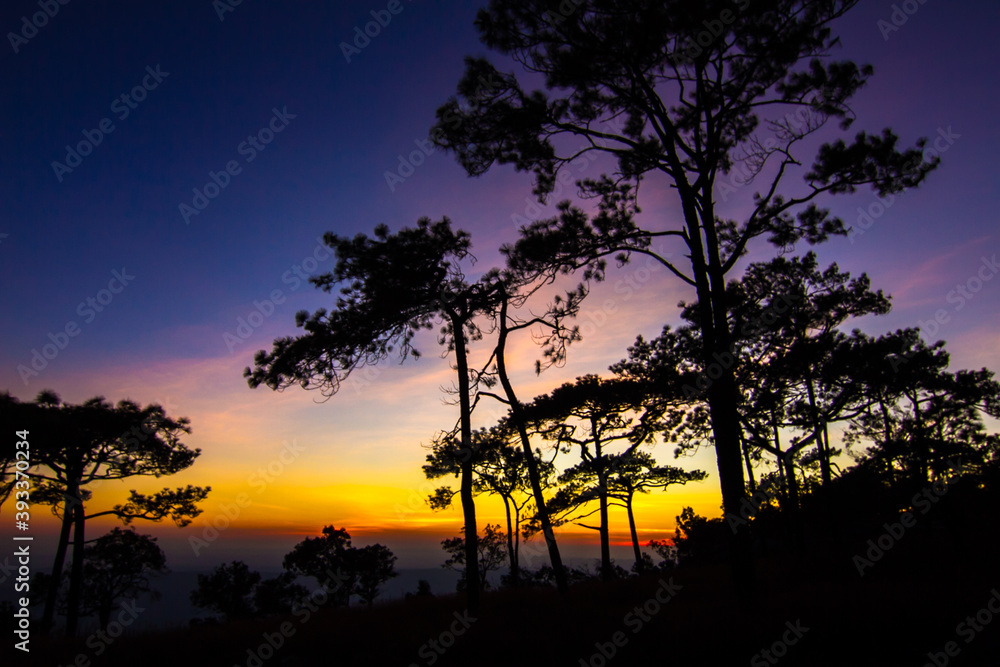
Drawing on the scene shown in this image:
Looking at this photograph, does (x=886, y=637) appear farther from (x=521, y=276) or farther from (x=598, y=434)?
(x=598, y=434)

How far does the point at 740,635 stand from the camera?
6.79 m

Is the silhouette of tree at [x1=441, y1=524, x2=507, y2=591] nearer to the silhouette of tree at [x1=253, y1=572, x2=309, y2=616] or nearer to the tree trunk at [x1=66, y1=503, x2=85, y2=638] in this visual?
the silhouette of tree at [x1=253, y1=572, x2=309, y2=616]

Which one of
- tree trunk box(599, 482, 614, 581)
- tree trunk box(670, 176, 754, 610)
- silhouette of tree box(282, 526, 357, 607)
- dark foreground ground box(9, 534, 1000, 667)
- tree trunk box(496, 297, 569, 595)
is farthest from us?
silhouette of tree box(282, 526, 357, 607)

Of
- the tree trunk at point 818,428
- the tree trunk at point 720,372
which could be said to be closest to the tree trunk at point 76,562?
the tree trunk at point 720,372

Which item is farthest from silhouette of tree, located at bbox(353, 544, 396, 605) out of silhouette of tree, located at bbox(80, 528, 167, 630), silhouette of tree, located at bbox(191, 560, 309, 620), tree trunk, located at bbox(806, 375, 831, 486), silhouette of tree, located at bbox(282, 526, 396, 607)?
tree trunk, located at bbox(806, 375, 831, 486)

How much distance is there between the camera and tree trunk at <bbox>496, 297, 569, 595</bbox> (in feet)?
43.7

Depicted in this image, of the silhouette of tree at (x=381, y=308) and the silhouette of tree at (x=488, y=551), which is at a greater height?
the silhouette of tree at (x=381, y=308)

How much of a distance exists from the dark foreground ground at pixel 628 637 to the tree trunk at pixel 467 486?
1.00 m

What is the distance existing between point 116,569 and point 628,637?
40.9m

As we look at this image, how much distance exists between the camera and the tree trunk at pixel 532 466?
43.7 feet

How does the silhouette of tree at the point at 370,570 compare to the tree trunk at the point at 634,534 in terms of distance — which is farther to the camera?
the silhouette of tree at the point at 370,570

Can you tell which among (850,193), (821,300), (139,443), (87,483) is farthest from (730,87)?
(87,483)

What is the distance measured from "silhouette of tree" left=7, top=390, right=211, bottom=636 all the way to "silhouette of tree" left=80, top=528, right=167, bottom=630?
15.0 m

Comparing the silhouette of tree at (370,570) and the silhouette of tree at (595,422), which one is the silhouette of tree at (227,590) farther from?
the silhouette of tree at (595,422)
